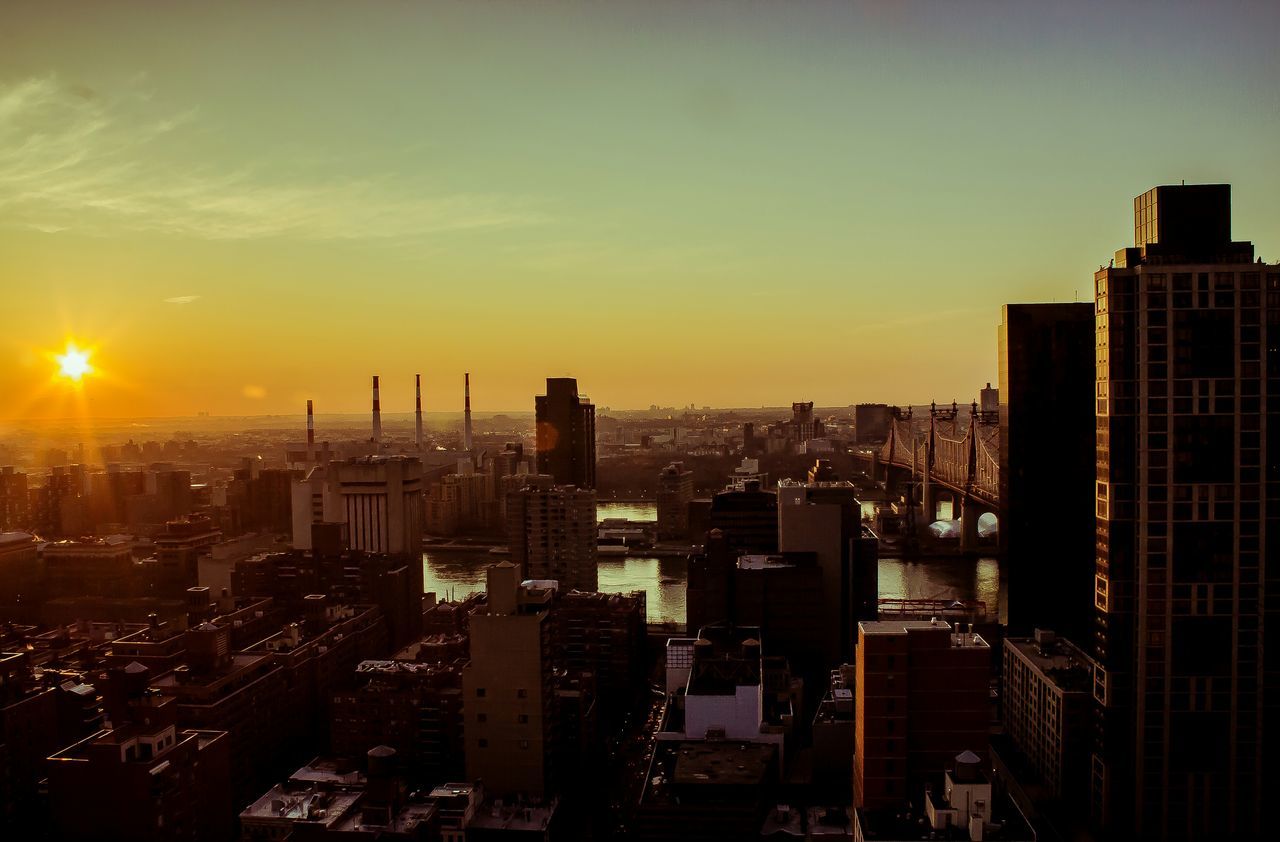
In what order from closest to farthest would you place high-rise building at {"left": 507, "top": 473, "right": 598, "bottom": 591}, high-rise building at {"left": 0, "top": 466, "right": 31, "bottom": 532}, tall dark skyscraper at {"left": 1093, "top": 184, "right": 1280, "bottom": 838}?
tall dark skyscraper at {"left": 1093, "top": 184, "right": 1280, "bottom": 838}
high-rise building at {"left": 507, "top": 473, "right": 598, "bottom": 591}
high-rise building at {"left": 0, "top": 466, "right": 31, "bottom": 532}

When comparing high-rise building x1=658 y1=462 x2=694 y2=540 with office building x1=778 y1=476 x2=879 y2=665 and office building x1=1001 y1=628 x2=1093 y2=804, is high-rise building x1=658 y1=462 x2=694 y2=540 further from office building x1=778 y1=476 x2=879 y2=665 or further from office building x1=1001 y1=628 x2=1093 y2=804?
office building x1=1001 y1=628 x2=1093 y2=804

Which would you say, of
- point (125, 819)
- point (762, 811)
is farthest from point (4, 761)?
point (762, 811)

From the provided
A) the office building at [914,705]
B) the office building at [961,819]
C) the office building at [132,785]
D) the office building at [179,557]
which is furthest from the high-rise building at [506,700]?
the office building at [179,557]

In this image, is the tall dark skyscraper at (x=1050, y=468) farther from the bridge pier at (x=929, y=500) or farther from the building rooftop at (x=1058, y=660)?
the bridge pier at (x=929, y=500)

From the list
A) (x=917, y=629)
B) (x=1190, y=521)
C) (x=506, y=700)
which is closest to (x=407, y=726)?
(x=506, y=700)

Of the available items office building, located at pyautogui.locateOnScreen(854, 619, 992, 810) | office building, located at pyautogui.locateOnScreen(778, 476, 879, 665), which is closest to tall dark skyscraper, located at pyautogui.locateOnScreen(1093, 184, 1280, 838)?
office building, located at pyautogui.locateOnScreen(854, 619, 992, 810)

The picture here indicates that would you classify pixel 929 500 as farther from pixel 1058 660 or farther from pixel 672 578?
pixel 1058 660
